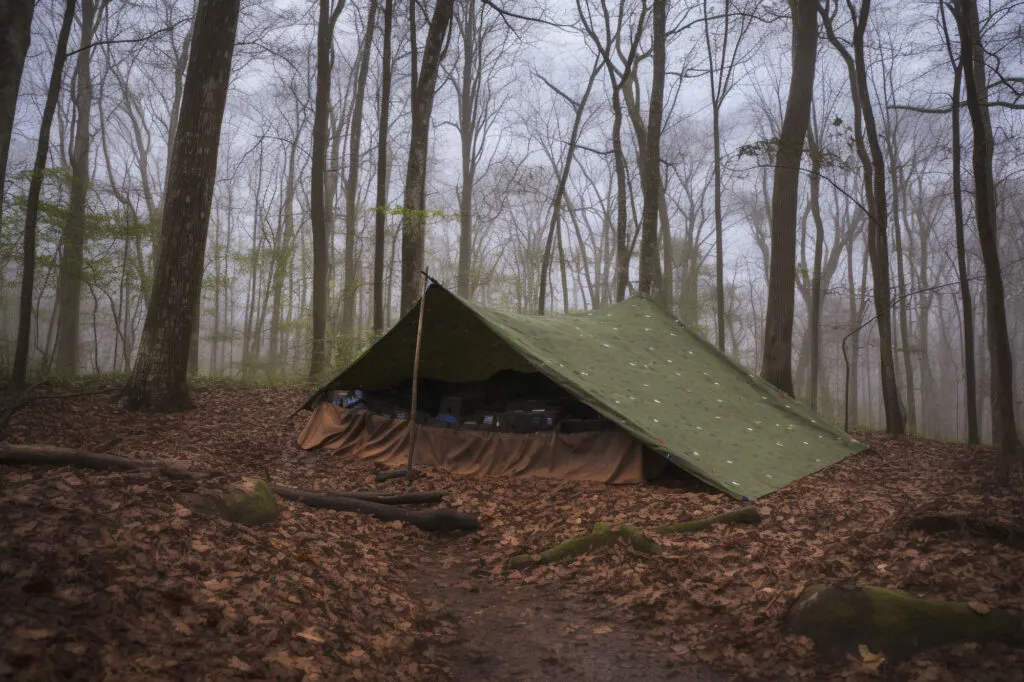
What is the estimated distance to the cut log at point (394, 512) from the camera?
483 centimetres

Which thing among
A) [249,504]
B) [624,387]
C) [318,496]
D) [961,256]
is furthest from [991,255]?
[249,504]

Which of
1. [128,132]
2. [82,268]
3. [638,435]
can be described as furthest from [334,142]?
[638,435]

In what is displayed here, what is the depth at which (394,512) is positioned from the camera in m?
4.87

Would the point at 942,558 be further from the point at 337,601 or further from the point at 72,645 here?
the point at 72,645

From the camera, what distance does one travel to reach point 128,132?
21562 mm

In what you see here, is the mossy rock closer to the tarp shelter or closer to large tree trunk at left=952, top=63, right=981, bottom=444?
the tarp shelter

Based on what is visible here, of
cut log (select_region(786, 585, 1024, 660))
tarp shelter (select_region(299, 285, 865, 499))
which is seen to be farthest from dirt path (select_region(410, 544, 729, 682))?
tarp shelter (select_region(299, 285, 865, 499))

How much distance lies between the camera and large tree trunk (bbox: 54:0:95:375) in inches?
478

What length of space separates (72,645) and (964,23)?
28.4 ft

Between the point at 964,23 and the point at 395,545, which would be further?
the point at 964,23

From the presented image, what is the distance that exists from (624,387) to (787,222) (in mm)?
5169

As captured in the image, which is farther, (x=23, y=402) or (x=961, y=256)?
(x=961, y=256)

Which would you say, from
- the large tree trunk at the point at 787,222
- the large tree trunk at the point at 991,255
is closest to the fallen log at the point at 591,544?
the large tree trunk at the point at 991,255

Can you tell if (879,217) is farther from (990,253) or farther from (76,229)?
(76,229)
